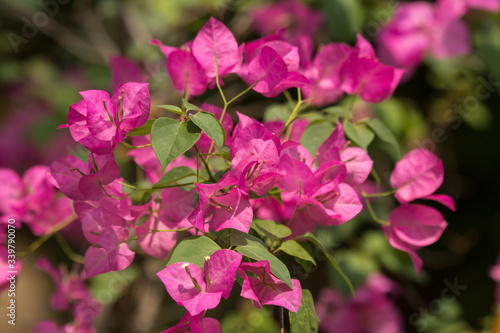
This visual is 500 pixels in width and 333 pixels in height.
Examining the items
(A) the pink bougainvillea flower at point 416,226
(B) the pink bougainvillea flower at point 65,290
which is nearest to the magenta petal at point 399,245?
(A) the pink bougainvillea flower at point 416,226

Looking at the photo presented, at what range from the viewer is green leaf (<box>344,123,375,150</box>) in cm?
62

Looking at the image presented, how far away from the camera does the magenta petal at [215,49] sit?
0.58 meters

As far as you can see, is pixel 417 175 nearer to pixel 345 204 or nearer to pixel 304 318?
pixel 345 204

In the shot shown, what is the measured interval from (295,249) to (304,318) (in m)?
0.06

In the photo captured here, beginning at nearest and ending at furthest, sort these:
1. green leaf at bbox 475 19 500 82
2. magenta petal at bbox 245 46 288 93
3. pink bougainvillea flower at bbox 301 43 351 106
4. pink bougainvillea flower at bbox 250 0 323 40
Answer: magenta petal at bbox 245 46 288 93
pink bougainvillea flower at bbox 301 43 351 106
green leaf at bbox 475 19 500 82
pink bougainvillea flower at bbox 250 0 323 40

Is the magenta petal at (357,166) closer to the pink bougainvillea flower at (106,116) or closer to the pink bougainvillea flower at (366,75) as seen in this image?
the pink bougainvillea flower at (366,75)

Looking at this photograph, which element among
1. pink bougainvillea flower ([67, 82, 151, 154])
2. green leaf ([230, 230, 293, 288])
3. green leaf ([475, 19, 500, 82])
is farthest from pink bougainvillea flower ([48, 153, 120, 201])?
green leaf ([475, 19, 500, 82])

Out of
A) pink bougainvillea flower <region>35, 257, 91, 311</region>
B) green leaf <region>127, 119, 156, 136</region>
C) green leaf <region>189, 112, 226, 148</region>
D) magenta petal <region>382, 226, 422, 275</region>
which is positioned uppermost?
green leaf <region>189, 112, 226, 148</region>

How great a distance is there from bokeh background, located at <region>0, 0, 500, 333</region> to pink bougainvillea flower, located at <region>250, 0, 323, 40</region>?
0.06 metres

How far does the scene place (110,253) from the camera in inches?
20.1

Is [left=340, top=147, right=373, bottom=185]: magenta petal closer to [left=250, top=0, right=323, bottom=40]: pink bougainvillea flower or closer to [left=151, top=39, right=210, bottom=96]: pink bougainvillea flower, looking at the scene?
[left=151, top=39, right=210, bottom=96]: pink bougainvillea flower

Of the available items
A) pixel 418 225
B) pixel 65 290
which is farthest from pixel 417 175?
pixel 65 290

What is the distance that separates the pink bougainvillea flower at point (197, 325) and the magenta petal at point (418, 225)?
0.25 meters

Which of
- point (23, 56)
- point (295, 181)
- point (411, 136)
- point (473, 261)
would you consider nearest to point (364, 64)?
point (295, 181)
